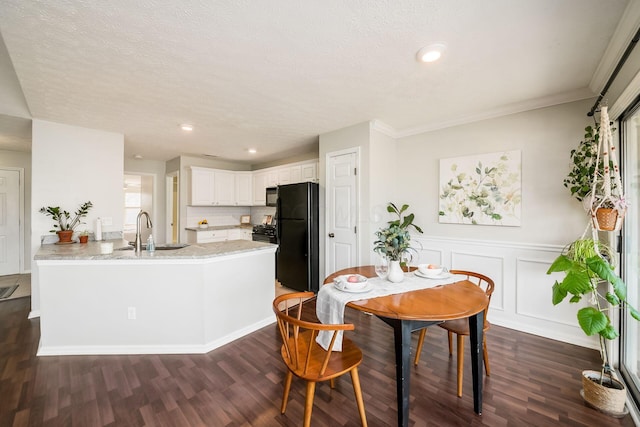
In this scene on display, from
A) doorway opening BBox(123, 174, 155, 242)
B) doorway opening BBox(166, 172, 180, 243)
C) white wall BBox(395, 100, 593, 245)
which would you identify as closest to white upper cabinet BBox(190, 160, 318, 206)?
doorway opening BBox(166, 172, 180, 243)

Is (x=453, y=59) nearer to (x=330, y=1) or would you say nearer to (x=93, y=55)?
(x=330, y=1)

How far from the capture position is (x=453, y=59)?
1.99 meters

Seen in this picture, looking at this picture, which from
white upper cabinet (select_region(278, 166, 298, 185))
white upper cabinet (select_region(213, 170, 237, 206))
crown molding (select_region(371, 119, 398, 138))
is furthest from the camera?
white upper cabinet (select_region(213, 170, 237, 206))

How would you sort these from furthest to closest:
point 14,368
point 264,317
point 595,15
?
1. point 264,317
2. point 14,368
3. point 595,15

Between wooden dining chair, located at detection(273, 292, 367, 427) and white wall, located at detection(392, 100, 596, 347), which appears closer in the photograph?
wooden dining chair, located at detection(273, 292, 367, 427)

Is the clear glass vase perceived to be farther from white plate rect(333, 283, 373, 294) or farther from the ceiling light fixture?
the ceiling light fixture

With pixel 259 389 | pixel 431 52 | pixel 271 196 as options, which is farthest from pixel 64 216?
pixel 431 52

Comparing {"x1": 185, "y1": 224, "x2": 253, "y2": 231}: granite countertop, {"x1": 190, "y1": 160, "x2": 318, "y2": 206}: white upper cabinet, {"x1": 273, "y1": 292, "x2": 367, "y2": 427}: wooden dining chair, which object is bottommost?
{"x1": 273, "y1": 292, "x2": 367, "y2": 427}: wooden dining chair

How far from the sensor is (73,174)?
344cm

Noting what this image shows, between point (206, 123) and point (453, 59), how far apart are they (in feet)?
9.39

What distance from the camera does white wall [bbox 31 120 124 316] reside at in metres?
3.21

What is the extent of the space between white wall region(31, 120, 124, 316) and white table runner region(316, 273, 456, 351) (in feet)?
11.6

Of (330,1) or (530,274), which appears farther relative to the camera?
(530,274)

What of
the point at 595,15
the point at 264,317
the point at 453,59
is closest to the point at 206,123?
A: the point at 264,317
